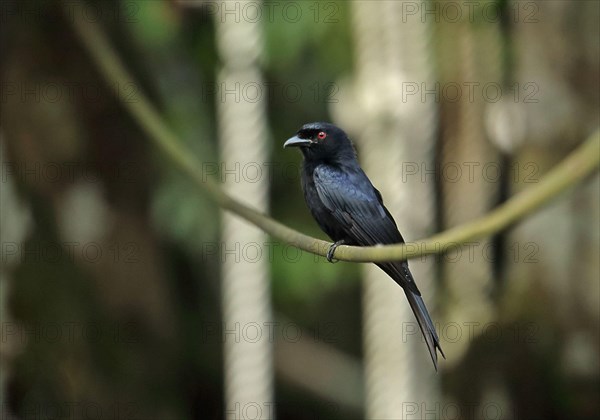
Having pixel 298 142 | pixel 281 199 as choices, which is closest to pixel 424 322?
pixel 298 142

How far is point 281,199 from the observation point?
703cm

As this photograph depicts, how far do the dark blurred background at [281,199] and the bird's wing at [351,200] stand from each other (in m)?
1.18

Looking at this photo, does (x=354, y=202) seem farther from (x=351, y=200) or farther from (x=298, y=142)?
(x=298, y=142)

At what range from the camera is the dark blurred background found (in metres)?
4.72

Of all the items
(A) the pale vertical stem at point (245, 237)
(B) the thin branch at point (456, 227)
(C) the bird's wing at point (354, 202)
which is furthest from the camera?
(A) the pale vertical stem at point (245, 237)

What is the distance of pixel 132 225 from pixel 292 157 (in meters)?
Result: 1.08

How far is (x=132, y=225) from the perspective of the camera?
6.03m

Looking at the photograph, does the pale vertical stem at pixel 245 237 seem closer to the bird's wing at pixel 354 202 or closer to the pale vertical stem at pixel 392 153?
the pale vertical stem at pixel 392 153

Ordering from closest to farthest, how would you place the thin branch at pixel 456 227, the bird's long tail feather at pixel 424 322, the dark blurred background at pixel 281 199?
1. the thin branch at pixel 456 227
2. the bird's long tail feather at pixel 424 322
3. the dark blurred background at pixel 281 199

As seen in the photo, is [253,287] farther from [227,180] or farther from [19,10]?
[19,10]

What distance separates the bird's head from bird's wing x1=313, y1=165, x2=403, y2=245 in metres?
0.05

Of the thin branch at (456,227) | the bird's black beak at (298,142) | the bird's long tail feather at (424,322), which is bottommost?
the bird's long tail feather at (424,322)

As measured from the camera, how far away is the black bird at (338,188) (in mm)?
3066

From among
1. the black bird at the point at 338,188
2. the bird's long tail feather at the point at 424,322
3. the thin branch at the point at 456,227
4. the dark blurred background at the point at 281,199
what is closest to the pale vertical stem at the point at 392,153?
the dark blurred background at the point at 281,199
